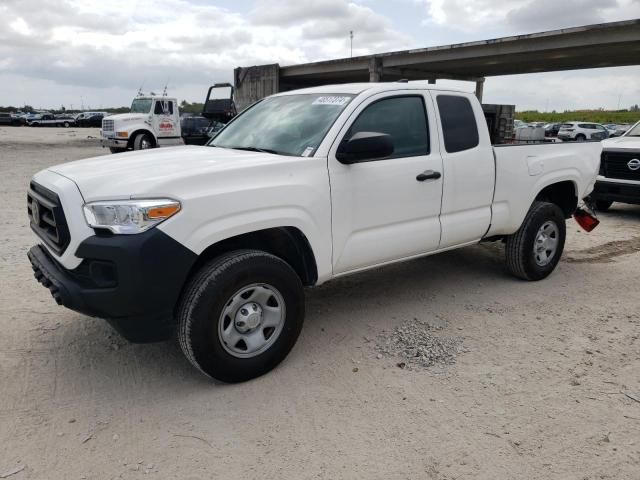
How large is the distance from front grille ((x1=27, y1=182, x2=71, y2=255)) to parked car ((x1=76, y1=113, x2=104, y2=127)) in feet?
172

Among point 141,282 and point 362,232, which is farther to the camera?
point 362,232

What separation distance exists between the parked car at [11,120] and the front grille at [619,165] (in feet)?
178

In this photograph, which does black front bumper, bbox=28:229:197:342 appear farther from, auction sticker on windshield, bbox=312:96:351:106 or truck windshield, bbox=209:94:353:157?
auction sticker on windshield, bbox=312:96:351:106

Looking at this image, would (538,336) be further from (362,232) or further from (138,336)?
(138,336)

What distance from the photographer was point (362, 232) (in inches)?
157

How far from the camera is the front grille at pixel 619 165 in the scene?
347 inches

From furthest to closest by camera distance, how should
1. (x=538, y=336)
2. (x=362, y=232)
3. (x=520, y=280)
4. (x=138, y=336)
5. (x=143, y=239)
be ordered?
(x=520, y=280) → (x=538, y=336) → (x=362, y=232) → (x=138, y=336) → (x=143, y=239)

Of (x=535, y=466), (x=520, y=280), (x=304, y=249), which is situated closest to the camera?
(x=535, y=466)

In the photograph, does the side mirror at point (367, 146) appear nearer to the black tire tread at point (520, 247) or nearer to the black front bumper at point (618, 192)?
the black tire tread at point (520, 247)

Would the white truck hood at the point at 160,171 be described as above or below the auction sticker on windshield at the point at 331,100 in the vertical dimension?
below

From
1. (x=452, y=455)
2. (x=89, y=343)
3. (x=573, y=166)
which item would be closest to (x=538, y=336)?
(x=452, y=455)

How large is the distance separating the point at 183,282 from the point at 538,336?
9.29 ft

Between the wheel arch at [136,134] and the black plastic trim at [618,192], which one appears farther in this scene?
the wheel arch at [136,134]

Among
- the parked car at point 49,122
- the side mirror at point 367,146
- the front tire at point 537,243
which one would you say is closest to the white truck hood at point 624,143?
the front tire at point 537,243
